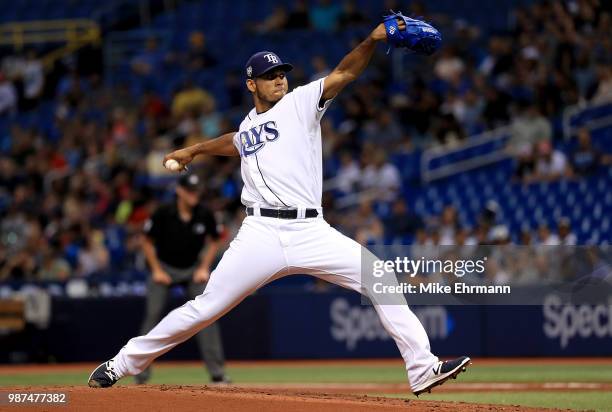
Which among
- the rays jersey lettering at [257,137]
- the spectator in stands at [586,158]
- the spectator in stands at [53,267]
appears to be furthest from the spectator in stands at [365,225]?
the rays jersey lettering at [257,137]

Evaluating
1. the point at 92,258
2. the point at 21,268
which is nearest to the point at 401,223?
the point at 92,258

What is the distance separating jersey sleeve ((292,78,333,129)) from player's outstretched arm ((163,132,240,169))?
77 cm

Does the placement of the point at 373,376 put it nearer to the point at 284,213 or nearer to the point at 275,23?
the point at 284,213

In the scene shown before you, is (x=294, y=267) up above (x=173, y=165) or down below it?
below

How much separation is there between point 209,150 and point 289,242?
1.21m

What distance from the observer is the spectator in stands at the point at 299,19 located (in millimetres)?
20984

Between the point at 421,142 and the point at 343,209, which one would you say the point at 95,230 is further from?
the point at 421,142

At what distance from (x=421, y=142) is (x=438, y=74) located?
1224mm

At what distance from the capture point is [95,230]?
1827 cm

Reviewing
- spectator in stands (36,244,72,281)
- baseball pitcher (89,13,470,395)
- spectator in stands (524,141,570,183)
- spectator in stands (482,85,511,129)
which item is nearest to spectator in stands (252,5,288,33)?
spectator in stands (482,85,511,129)

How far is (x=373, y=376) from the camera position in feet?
40.5

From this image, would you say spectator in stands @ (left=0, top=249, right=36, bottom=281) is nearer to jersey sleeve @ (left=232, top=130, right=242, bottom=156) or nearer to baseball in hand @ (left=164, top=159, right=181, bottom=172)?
baseball in hand @ (left=164, top=159, right=181, bottom=172)

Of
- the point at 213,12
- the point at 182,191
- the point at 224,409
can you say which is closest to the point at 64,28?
the point at 213,12

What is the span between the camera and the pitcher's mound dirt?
7.02 m
